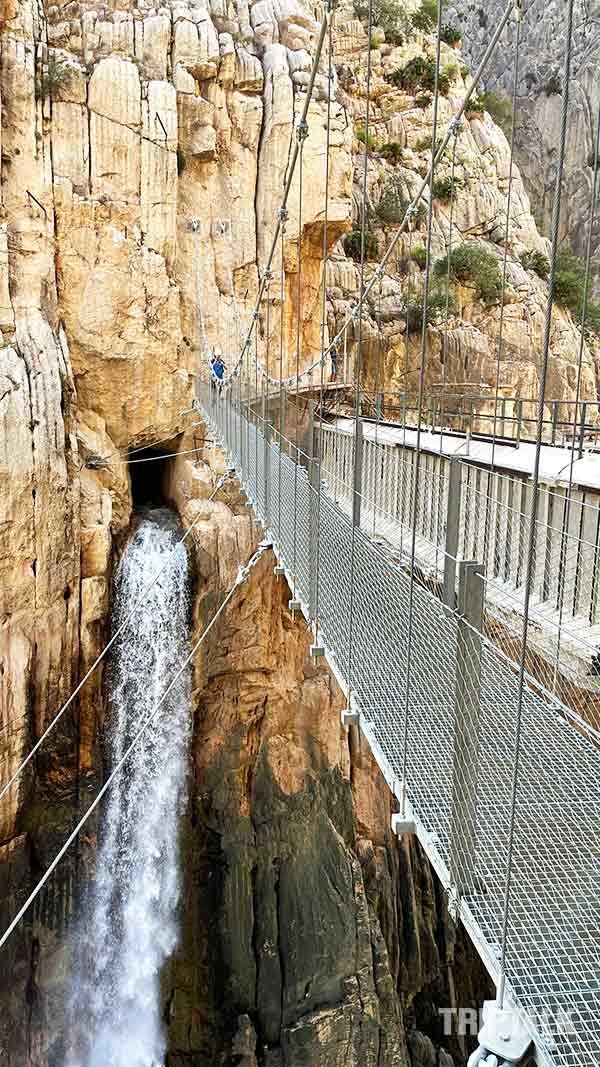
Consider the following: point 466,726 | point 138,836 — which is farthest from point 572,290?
point 466,726

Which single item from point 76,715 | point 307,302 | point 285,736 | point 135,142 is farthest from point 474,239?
point 76,715

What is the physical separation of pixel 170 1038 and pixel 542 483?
551 cm

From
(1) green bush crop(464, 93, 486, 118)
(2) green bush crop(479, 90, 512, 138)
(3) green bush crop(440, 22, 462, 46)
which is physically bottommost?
(1) green bush crop(464, 93, 486, 118)

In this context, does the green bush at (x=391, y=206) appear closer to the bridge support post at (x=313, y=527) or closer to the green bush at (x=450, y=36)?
the green bush at (x=450, y=36)

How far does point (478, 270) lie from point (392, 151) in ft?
6.54

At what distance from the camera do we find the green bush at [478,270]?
30.2 ft

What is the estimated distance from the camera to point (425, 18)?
1070 cm

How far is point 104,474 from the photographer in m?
6.69

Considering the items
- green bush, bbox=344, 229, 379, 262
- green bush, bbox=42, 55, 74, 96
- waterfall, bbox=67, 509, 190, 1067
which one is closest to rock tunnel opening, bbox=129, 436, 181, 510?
waterfall, bbox=67, 509, 190, 1067

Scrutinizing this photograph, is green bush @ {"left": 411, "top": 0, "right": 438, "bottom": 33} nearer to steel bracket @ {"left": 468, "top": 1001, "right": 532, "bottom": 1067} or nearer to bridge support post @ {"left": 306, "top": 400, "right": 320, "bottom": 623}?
bridge support post @ {"left": 306, "top": 400, "right": 320, "bottom": 623}

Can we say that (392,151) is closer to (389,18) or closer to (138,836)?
(389,18)

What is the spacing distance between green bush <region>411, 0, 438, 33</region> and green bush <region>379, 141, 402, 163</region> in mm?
2171

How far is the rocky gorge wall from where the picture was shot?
5.72 metres

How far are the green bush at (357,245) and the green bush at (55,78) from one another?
392 centimetres
